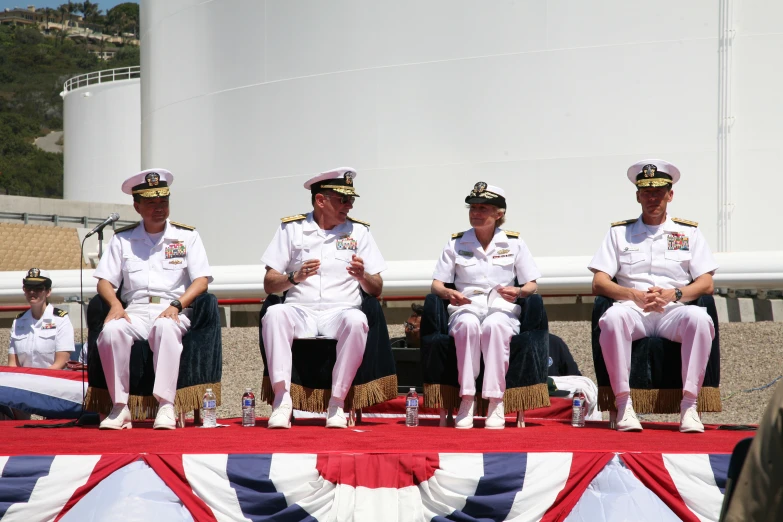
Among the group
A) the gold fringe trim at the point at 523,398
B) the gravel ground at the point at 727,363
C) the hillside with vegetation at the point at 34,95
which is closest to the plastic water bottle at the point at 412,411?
the gold fringe trim at the point at 523,398

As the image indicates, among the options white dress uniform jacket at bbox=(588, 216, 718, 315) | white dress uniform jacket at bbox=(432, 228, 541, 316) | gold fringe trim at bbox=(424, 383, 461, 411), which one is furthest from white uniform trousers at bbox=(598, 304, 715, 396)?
gold fringe trim at bbox=(424, 383, 461, 411)

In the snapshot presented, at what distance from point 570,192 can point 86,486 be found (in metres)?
6.63

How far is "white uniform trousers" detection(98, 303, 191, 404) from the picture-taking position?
466 cm

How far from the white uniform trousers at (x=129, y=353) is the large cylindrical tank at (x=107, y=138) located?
16929 millimetres

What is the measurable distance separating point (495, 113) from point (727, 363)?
3.05 m

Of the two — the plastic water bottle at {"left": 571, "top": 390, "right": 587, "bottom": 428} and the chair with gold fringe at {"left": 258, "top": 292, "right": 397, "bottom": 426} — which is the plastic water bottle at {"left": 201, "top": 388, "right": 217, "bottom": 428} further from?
the plastic water bottle at {"left": 571, "top": 390, "right": 587, "bottom": 428}

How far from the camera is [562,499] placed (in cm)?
343

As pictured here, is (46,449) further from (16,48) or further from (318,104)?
(16,48)

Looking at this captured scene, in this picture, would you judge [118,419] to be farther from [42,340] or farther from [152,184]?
[42,340]

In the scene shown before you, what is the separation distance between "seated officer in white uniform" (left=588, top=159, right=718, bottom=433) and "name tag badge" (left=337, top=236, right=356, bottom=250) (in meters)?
1.17

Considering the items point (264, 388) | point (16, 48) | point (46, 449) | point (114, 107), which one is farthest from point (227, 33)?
point (16, 48)

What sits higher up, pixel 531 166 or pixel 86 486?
pixel 531 166

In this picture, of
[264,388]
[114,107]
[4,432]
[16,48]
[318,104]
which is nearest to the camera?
[4,432]

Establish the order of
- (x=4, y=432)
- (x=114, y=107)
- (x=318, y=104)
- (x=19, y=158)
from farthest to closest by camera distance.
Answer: (x=19, y=158)
(x=114, y=107)
(x=318, y=104)
(x=4, y=432)
